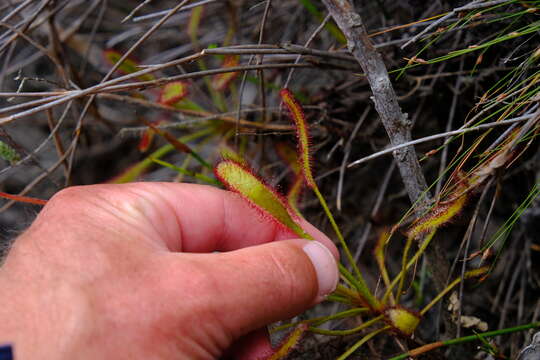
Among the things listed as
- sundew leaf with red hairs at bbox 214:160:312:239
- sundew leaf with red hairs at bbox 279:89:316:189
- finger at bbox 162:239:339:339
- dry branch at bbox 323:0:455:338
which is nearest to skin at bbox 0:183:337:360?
finger at bbox 162:239:339:339

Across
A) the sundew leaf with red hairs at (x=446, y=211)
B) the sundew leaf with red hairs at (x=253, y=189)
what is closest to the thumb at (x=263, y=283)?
the sundew leaf with red hairs at (x=253, y=189)

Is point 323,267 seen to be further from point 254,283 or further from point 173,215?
point 173,215

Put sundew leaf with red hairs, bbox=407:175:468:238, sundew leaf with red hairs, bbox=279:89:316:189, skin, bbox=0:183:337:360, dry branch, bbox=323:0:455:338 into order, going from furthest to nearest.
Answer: sundew leaf with red hairs, bbox=279:89:316:189 < dry branch, bbox=323:0:455:338 < sundew leaf with red hairs, bbox=407:175:468:238 < skin, bbox=0:183:337:360

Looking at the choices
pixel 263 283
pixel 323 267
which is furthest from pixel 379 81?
pixel 263 283

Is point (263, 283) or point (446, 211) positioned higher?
point (263, 283)

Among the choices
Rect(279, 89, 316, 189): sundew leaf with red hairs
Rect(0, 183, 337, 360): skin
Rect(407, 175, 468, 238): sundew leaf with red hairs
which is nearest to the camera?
Rect(0, 183, 337, 360): skin

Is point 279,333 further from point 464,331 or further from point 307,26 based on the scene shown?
point 307,26

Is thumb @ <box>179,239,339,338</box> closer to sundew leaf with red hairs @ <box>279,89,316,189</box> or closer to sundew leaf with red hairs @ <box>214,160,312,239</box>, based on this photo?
sundew leaf with red hairs @ <box>214,160,312,239</box>
